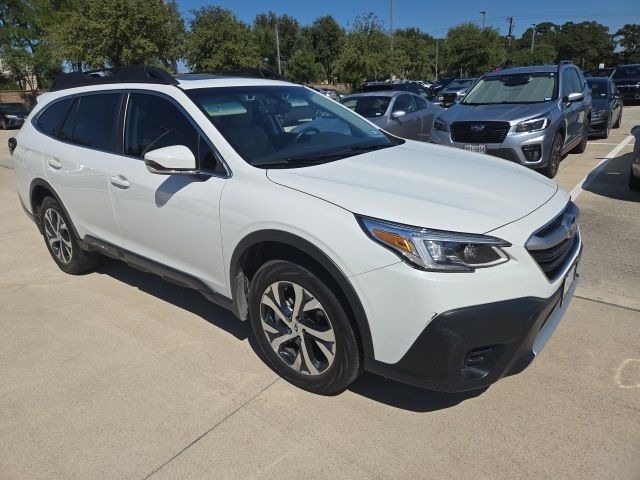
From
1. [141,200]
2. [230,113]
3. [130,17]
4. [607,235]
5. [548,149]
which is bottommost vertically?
[607,235]

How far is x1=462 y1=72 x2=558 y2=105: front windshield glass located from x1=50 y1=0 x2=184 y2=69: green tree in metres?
18.7

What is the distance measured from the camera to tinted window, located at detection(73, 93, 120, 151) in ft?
12.4

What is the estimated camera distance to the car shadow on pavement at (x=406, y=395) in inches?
108

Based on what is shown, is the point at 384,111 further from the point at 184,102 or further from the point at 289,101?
the point at 184,102

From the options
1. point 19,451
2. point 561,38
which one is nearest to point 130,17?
point 19,451

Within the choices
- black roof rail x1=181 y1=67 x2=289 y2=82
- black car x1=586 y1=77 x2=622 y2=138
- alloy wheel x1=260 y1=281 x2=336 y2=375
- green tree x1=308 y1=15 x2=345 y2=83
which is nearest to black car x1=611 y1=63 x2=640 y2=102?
black car x1=586 y1=77 x2=622 y2=138

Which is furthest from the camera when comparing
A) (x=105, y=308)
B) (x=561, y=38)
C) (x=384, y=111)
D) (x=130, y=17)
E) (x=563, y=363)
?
(x=561, y=38)

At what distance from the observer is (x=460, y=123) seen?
7.49 metres

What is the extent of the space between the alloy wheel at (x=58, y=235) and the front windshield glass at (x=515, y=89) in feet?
21.4

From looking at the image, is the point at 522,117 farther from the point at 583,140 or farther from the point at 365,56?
the point at 365,56

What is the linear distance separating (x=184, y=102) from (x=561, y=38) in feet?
314

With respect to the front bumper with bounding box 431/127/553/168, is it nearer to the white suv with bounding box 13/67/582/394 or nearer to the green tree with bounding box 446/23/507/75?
the white suv with bounding box 13/67/582/394

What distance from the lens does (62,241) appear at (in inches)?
184

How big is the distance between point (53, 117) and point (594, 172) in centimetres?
780
